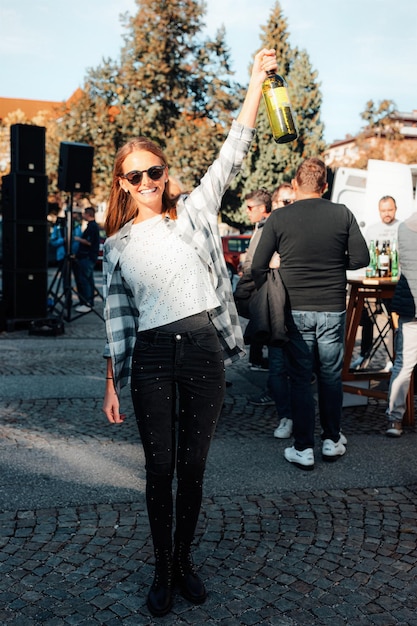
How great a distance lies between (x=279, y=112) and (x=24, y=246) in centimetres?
834

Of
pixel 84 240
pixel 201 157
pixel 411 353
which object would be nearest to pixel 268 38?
pixel 201 157

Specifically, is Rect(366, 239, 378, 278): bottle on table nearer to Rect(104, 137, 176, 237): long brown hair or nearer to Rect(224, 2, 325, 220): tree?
Rect(104, 137, 176, 237): long brown hair

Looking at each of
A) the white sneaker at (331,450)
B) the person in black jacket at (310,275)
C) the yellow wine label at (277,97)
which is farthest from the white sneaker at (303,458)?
the yellow wine label at (277,97)

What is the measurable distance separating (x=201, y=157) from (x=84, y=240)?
18418mm

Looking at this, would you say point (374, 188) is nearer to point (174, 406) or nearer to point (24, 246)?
point (24, 246)

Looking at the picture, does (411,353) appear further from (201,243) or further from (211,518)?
(201,243)

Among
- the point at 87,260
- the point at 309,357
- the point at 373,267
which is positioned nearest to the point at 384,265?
the point at 373,267

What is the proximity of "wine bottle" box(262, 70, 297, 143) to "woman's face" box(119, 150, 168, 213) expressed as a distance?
67 centimetres

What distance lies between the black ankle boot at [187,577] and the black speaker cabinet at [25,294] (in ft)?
27.3

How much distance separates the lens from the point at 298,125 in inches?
Result: 1427

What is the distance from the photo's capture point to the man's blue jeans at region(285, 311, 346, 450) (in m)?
4.41

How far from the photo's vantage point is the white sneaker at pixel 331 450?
4.57 meters

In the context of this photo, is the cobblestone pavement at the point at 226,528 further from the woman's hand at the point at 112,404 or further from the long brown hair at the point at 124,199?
the long brown hair at the point at 124,199

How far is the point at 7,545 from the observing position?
3.24 meters
